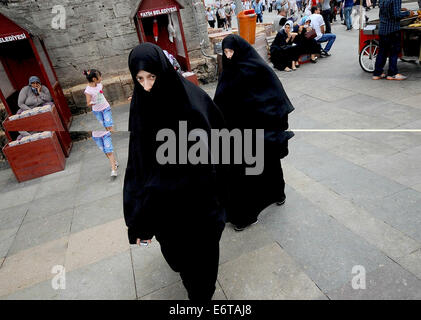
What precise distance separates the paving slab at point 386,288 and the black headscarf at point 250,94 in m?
1.53

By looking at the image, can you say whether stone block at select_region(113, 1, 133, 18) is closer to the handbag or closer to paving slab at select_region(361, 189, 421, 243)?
the handbag

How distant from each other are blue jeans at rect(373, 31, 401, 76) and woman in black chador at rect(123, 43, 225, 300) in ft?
20.7

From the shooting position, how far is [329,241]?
9.92ft

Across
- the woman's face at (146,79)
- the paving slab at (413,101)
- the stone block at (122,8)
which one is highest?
the stone block at (122,8)

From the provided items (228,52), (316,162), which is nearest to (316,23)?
(316,162)

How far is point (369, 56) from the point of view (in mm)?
7711

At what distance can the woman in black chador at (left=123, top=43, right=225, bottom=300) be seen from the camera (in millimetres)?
2098

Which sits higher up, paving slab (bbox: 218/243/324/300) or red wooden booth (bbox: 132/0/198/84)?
red wooden booth (bbox: 132/0/198/84)

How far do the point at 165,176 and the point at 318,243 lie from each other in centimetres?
184

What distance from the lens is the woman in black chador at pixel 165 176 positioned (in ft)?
6.88

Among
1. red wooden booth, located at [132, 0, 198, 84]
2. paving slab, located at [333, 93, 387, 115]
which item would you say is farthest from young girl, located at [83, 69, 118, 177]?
paving slab, located at [333, 93, 387, 115]

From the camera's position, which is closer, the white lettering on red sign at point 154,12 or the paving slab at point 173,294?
the paving slab at point 173,294

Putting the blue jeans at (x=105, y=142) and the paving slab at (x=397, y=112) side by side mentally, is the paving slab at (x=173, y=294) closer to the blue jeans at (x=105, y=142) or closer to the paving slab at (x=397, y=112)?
the blue jeans at (x=105, y=142)

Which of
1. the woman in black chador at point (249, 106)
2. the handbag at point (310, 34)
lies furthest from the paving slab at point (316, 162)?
the handbag at point (310, 34)
